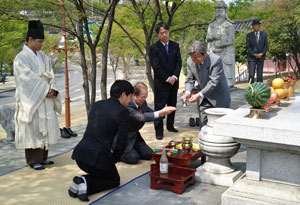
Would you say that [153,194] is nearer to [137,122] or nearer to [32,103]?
[137,122]

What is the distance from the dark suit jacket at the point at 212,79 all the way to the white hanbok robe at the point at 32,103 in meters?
2.21

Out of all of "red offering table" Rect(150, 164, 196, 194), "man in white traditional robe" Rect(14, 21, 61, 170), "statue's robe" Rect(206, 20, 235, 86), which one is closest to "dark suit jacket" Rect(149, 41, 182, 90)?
"man in white traditional robe" Rect(14, 21, 61, 170)

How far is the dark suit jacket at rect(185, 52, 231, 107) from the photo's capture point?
545cm

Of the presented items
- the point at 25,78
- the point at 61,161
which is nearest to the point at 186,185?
the point at 61,161

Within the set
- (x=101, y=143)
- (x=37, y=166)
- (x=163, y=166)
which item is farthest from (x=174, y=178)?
(x=37, y=166)

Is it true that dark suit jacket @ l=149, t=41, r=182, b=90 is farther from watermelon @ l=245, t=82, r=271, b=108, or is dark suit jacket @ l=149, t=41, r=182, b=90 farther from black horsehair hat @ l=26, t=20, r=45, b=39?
watermelon @ l=245, t=82, r=271, b=108

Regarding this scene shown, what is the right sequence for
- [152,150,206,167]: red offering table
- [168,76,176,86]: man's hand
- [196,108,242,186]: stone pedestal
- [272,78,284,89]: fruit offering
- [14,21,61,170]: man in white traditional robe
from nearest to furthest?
[196,108,242,186]: stone pedestal < [152,150,206,167]: red offering table < [272,78,284,89]: fruit offering < [14,21,61,170]: man in white traditional robe < [168,76,176,86]: man's hand

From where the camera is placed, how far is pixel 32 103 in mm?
5215

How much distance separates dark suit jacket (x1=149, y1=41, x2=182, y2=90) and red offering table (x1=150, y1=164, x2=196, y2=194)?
2.44 meters

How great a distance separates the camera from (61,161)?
575cm

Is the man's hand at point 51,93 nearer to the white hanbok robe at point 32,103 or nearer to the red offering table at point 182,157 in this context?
the white hanbok robe at point 32,103

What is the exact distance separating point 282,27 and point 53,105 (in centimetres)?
1641

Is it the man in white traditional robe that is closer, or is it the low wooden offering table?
the low wooden offering table

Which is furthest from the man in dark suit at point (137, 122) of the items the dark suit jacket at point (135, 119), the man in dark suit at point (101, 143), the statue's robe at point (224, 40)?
the statue's robe at point (224, 40)
